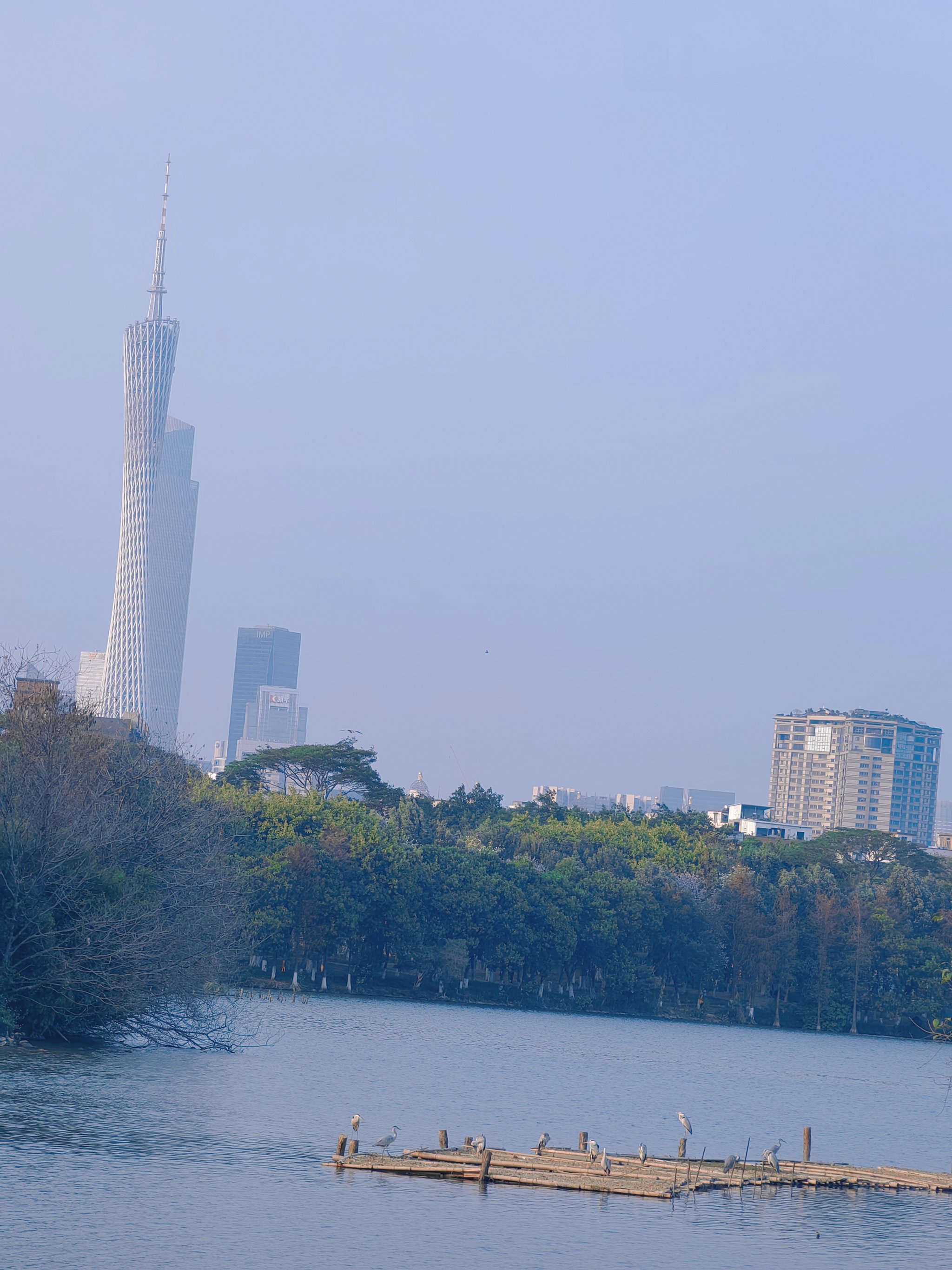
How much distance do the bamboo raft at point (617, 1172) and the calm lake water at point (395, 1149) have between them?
0.40 metres

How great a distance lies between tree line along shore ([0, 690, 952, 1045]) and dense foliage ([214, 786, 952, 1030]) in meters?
0.20

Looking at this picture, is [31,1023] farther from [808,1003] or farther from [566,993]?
[808,1003]

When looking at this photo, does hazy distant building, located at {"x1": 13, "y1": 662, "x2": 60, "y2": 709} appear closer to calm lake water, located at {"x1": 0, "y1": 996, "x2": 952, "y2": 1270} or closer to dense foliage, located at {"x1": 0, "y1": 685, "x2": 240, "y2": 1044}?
dense foliage, located at {"x1": 0, "y1": 685, "x2": 240, "y2": 1044}

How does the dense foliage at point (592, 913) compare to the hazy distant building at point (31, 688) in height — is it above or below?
below

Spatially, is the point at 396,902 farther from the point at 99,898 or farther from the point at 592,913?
the point at 99,898

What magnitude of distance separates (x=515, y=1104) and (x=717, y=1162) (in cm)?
1410

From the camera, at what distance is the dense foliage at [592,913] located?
9988 cm

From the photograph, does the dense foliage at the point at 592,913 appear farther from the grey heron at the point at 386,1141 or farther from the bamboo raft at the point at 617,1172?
the bamboo raft at the point at 617,1172

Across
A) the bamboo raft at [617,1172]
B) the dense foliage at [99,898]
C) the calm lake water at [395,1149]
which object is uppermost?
the dense foliage at [99,898]

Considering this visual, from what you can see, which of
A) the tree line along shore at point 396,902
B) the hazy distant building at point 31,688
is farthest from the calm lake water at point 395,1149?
the hazy distant building at point 31,688

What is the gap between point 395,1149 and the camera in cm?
3912

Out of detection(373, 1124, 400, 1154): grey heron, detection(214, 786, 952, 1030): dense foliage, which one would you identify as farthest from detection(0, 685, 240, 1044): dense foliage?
detection(214, 786, 952, 1030): dense foliage

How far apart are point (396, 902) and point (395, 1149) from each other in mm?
61724

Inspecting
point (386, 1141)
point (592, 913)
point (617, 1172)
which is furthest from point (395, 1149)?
point (592, 913)
